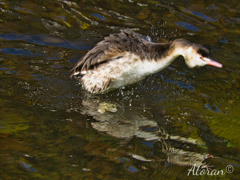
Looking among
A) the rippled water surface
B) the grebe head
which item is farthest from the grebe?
the rippled water surface

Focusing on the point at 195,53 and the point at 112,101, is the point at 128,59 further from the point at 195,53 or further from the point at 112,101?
the point at 195,53

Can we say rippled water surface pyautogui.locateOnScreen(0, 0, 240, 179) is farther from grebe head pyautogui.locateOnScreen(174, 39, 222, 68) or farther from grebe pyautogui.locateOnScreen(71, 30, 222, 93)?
grebe head pyautogui.locateOnScreen(174, 39, 222, 68)

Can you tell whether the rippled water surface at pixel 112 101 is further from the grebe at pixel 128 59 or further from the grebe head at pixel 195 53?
the grebe head at pixel 195 53

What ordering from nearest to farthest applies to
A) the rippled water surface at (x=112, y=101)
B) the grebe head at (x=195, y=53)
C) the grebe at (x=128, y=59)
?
1. the rippled water surface at (x=112, y=101)
2. the grebe head at (x=195, y=53)
3. the grebe at (x=128, y=59)

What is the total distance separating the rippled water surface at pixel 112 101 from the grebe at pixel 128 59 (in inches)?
14.2

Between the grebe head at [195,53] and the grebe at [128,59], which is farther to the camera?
the grebe at [128,59]

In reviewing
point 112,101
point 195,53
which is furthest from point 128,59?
point 195,53

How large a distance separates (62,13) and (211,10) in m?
4.40

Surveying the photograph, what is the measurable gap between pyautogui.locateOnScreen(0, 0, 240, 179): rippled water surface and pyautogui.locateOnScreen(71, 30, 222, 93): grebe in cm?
36

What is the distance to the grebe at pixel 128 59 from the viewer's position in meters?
4.55

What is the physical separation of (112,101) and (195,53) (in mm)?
1815

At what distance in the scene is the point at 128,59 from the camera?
4781mm

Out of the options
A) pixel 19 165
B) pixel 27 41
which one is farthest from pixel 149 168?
pixel 27 41

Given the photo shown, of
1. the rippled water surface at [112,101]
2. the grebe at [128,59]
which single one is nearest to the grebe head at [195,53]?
the grebe at [128,59]
